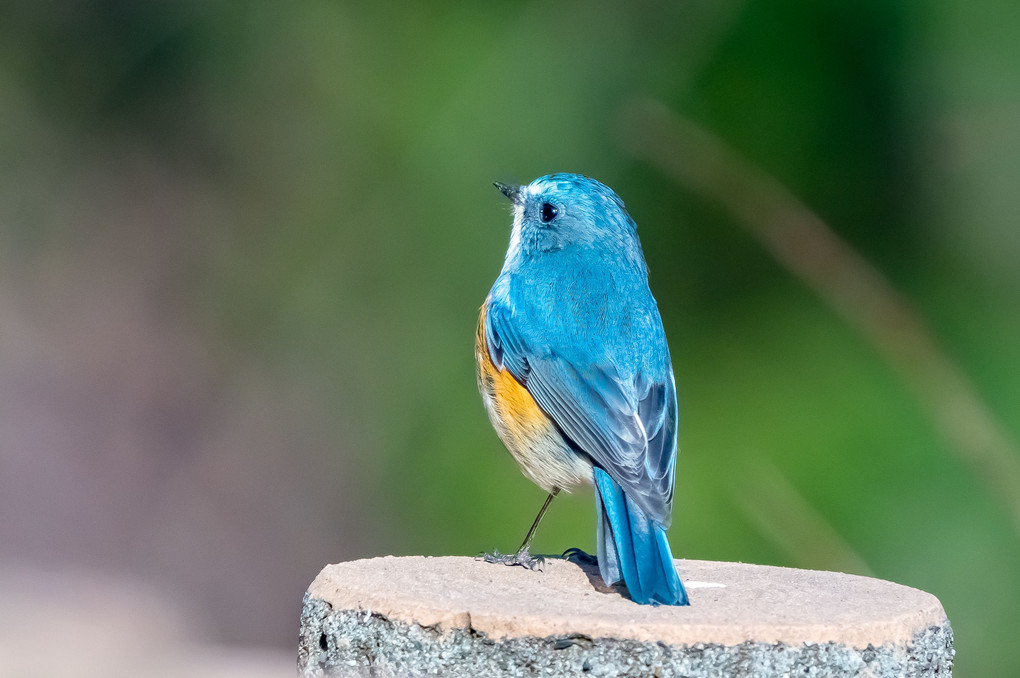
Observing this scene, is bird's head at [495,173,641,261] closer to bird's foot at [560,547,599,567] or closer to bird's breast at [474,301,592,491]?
bird's breast at [474,301,592,491]

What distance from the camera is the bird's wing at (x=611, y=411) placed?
3.18 metres

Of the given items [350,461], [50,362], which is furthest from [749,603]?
[50,362]

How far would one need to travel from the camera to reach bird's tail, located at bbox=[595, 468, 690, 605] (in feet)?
8.98

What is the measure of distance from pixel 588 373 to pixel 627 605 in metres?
0.87

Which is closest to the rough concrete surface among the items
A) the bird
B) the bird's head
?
the bird

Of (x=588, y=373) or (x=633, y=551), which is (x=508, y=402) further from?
(x=633, y=551)

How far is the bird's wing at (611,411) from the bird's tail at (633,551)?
39 mm

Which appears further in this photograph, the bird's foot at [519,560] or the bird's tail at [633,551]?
the bird's foot at [519,560]

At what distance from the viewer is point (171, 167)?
7.79m

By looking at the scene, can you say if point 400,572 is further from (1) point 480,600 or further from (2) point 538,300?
(2) point 538,300

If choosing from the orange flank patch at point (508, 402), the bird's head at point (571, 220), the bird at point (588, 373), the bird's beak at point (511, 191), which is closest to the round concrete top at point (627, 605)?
the bird at point (588, 373)

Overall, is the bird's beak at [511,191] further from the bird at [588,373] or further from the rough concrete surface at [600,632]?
the rough concrete surface at [600,632]

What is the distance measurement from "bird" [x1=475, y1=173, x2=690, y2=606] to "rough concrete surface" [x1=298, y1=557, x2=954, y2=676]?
12.8 inches

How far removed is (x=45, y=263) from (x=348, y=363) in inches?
80.5
